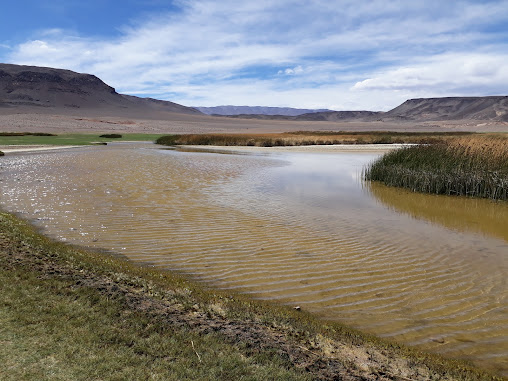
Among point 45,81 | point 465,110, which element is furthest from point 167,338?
point 465,110

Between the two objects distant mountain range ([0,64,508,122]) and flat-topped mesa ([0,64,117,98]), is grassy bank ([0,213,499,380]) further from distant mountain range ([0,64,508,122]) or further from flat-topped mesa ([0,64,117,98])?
flat-topped mesa ([0,64,117,98])

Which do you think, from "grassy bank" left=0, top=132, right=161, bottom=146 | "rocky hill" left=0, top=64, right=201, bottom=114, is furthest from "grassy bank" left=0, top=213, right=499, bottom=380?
"rocky hill" left=0, top=64, right=201, bottom=114

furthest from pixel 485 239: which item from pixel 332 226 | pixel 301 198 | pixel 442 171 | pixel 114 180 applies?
pixel 114 180

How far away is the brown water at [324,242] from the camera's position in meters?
4.79

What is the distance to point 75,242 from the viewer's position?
7316mm

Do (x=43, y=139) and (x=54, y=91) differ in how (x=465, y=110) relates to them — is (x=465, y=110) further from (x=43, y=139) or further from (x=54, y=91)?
(x=43, y=139)

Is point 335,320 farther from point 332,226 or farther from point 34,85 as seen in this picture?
point 34,85

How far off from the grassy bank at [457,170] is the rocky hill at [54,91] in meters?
131

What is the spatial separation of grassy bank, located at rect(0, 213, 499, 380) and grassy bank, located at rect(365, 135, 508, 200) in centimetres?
1089

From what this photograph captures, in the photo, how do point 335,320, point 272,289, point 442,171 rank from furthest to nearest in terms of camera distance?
point 442,171 < point 272,289 < point 335,320

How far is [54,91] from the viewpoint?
15288 centimetres

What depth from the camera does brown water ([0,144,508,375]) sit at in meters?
4.79

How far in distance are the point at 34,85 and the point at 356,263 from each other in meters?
172

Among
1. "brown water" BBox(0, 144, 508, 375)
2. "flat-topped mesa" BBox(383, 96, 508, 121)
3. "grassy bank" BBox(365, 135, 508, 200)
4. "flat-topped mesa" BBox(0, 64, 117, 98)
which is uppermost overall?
"flat-topped mesa" BBox(0, 64, 117, 98)
